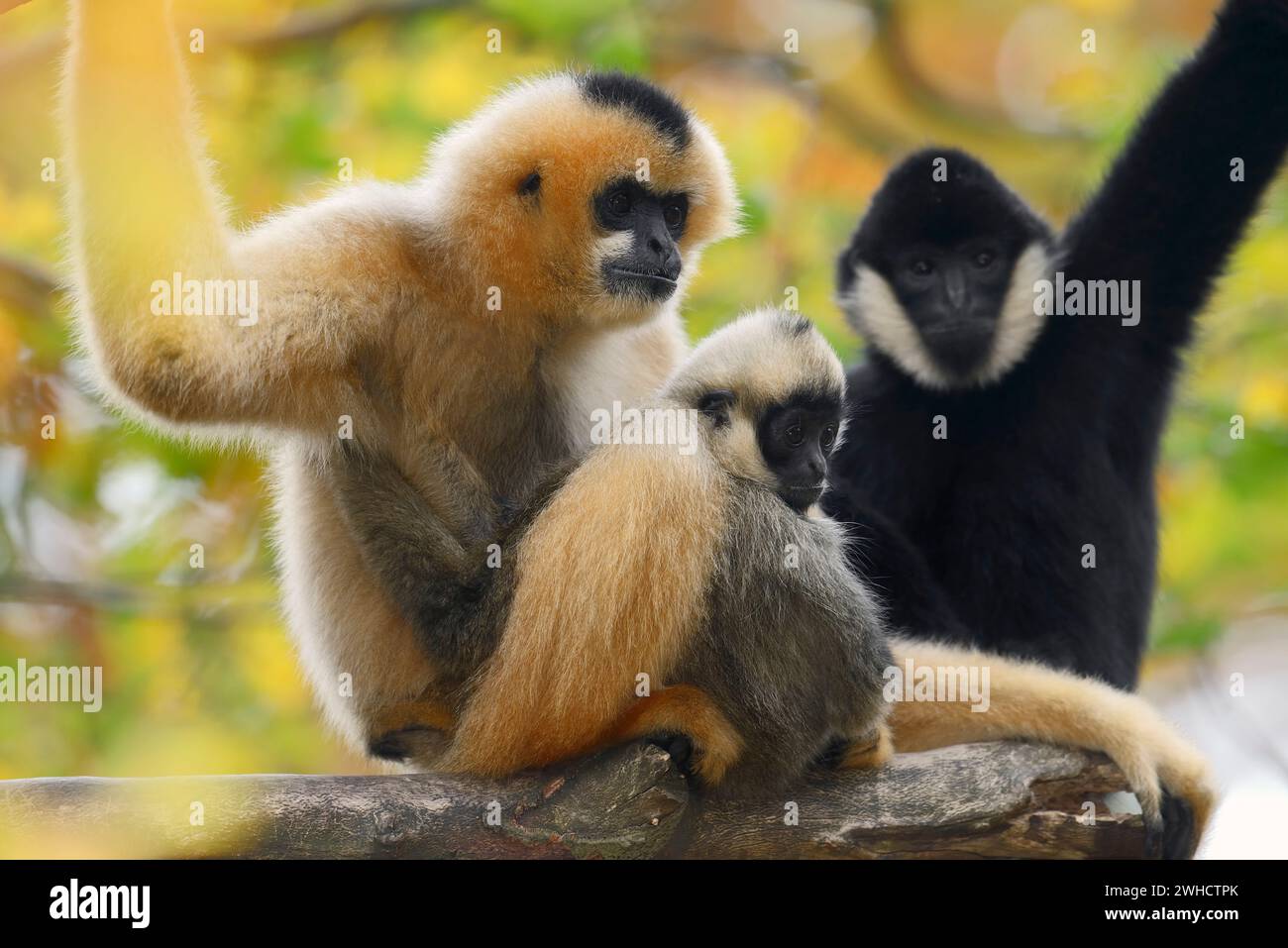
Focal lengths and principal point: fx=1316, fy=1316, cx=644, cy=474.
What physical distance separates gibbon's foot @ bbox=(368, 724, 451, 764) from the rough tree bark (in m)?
0.16

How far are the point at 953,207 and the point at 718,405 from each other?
2.18 meters

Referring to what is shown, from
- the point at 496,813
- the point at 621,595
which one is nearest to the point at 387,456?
the point at 621,595

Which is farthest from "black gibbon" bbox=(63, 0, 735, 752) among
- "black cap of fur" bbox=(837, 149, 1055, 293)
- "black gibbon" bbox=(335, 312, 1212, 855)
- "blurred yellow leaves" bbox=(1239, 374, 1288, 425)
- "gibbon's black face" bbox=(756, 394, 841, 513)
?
"blurred yellow leaves" bbox=(1239, 374, 1288, 425)

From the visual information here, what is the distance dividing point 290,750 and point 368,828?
14.3 feet

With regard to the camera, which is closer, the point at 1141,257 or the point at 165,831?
the point at 165,831

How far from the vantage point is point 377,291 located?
4.32 meters

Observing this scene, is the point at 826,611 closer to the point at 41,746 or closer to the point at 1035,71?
the point at 41,746

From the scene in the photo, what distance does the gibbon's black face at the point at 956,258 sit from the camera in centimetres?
608

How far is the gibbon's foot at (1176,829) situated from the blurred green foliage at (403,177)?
249 centimetres

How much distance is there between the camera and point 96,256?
13.0ft

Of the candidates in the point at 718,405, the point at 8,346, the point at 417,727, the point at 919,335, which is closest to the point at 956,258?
the point at 919,335

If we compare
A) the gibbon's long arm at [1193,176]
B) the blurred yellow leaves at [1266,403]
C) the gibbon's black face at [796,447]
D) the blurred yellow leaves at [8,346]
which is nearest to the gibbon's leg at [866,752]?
the gibbon's black face at [796,447]

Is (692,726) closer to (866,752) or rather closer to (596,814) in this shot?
(596,814)

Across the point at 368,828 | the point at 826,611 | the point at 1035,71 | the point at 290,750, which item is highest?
the point at 1035,71
